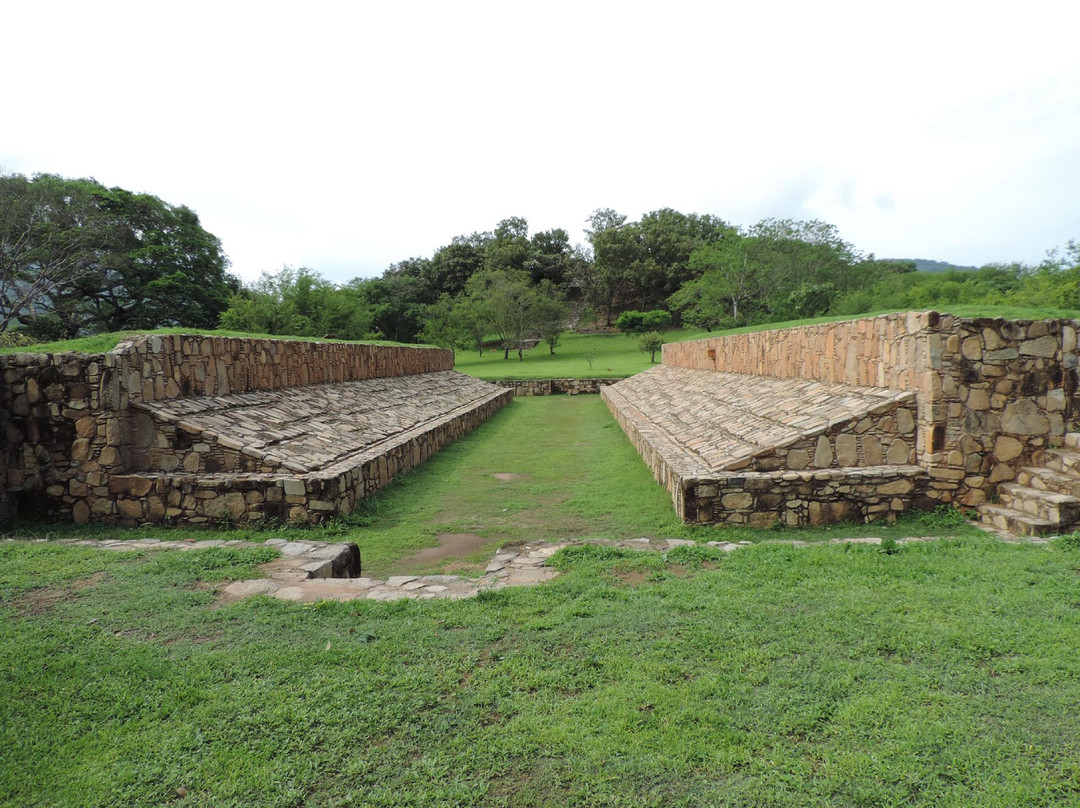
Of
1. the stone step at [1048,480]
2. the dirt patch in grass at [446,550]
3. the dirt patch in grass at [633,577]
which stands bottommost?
the dirt patch in grass at [446,550]

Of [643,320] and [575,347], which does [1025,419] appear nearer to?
[643,320]

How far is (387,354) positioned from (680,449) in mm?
9222

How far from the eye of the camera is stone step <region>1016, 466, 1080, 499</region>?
481cm

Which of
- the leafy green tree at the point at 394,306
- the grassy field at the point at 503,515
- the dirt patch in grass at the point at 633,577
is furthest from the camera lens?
the leafy green tree at the point at 394,306

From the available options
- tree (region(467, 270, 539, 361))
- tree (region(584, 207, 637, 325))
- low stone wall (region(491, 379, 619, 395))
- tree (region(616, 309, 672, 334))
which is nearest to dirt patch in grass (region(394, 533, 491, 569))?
low stone wall (region(491, 379, 619, 395))

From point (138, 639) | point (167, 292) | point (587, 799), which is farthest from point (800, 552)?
point (167, 292)

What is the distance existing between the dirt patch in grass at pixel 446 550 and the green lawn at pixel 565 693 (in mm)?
1511

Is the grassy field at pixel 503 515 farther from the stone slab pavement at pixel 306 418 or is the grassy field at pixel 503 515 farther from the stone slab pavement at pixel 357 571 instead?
the stone slab pavement at pixel 306 418

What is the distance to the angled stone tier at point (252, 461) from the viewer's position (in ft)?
18.2

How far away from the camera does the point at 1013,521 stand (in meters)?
4.86

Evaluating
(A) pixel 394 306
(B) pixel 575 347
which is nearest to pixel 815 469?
(B) pixel 575 347

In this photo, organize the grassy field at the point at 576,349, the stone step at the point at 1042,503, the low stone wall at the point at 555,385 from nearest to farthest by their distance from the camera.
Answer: the stone step at the point at 1042,503 < the grassy field at the point at 576,349 < the low stone wall at the point at 555,385

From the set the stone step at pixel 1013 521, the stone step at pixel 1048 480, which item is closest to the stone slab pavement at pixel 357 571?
the stone step at pixel 1013 521

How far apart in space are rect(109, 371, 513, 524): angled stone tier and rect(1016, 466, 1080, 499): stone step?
20.3 ft
